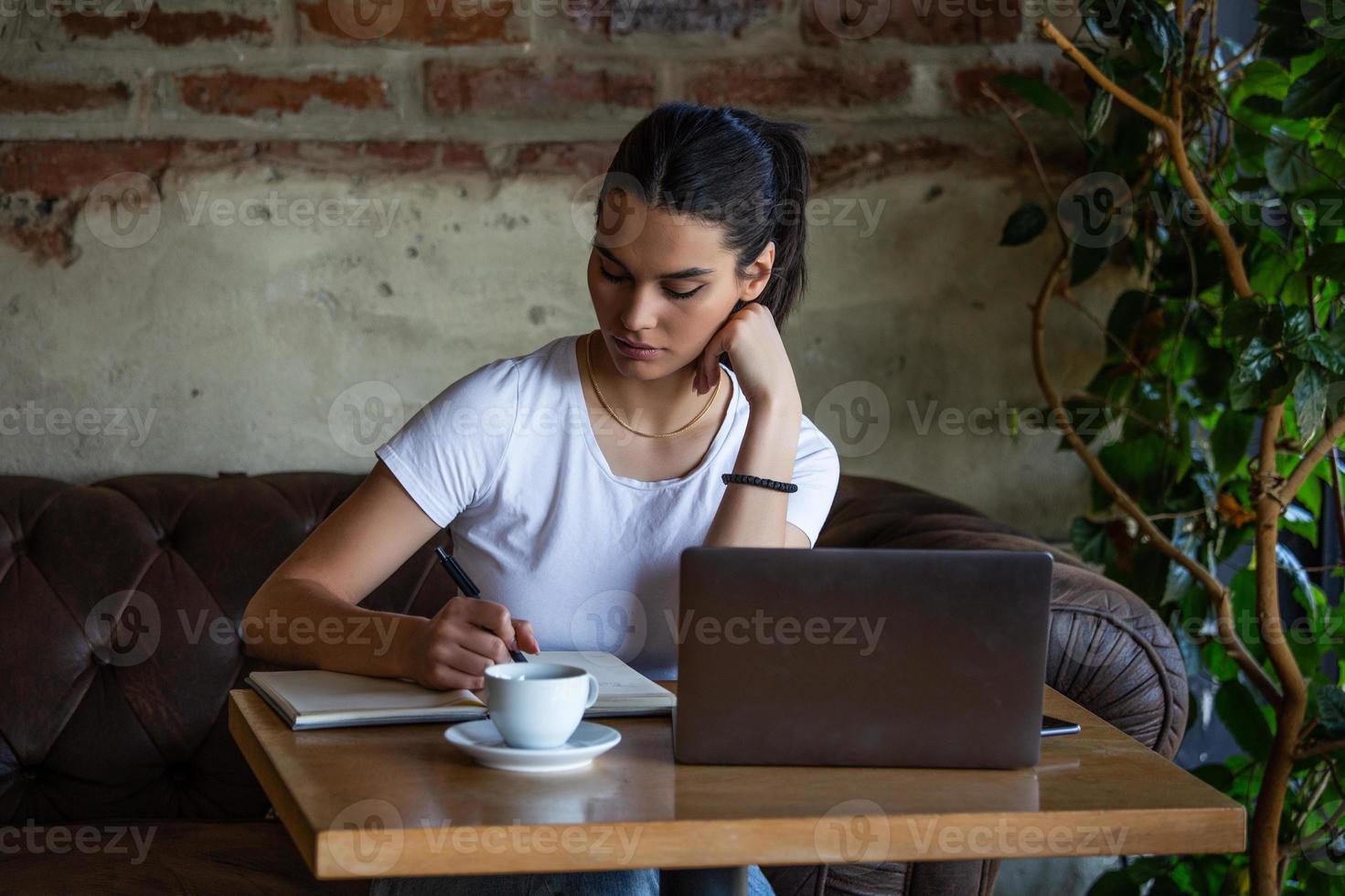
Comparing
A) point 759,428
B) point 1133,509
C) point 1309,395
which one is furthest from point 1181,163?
point 759,428

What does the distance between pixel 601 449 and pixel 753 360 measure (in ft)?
0.60

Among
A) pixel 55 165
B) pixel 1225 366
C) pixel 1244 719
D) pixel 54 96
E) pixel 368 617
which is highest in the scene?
pixel 54 96

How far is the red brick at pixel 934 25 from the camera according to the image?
209 centimetres

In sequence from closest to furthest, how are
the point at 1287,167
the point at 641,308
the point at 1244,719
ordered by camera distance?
1. the point at 641,308
2. the point at 1287,167
3. the point at 1244,719

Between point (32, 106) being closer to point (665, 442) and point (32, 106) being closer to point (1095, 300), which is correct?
point (665, 442)

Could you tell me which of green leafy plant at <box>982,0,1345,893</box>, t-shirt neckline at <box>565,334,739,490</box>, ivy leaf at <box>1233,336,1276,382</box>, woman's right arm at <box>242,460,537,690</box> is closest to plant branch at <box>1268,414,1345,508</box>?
green leafy plant at <box>982,0,1345,893</box>

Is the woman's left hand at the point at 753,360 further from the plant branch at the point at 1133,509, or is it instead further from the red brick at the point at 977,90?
the red brick at the point at 977,90

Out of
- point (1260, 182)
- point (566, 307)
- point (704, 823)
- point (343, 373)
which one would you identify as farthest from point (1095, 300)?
point (704, 823)

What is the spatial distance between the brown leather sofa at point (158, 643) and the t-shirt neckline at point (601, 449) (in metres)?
0.31

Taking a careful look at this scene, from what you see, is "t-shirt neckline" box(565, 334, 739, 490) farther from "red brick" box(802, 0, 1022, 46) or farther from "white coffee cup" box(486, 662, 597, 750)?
"red brick" box(802, 0, 1022, 46)

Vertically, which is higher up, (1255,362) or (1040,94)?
(1040,94)

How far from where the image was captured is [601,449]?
4.52 feet

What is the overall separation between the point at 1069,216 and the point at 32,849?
5.56ft

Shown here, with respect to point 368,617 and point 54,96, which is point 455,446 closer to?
point 368,617
